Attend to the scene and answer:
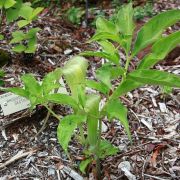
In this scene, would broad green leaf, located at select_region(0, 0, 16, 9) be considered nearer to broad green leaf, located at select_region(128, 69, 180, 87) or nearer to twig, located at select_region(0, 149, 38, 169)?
twig, located at select_region(0, 149, 38, 169)

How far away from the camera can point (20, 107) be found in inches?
71.2

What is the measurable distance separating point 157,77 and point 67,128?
12.6 inches

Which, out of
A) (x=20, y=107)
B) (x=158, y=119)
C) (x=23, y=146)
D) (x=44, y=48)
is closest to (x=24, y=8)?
(x=44, y=48)

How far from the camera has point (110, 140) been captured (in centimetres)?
178

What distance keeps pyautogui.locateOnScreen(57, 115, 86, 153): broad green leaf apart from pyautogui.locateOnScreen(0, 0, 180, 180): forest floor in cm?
36

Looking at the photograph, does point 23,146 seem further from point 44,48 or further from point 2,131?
point 44,48

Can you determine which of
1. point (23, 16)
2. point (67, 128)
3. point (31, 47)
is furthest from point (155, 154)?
point (23, 16)

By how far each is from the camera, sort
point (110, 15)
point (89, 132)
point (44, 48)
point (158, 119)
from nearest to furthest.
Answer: point (89, 132) < point (158, 119) < point (44, 48) < point (110, 15)

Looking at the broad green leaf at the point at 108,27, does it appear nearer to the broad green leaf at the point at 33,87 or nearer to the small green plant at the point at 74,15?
the broad green leaf at the point at 33,87

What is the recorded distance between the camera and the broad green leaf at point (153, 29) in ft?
4.30

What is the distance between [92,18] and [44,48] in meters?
0.55

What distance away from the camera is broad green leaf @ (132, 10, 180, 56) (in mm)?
1310

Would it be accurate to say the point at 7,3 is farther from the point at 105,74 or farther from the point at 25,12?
the point at 105,74

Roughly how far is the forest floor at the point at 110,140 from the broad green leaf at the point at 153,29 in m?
0.53
